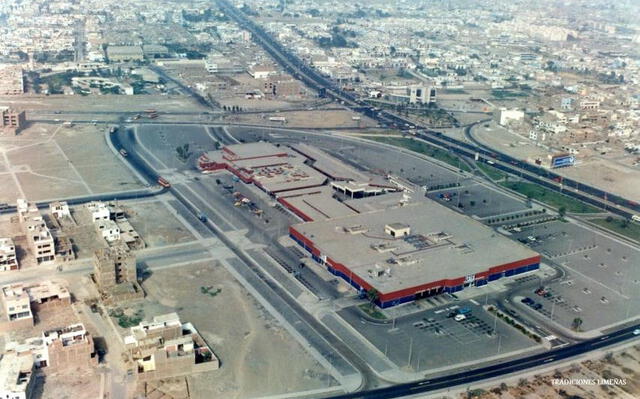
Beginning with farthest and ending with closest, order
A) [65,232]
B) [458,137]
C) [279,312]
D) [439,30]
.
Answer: [439,30] < [458,137] < [65,232] < [279,312]

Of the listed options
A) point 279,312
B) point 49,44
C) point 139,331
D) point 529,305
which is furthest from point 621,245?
point 49,44

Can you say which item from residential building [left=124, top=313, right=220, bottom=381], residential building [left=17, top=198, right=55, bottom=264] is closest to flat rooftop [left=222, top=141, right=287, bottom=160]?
residential building [left=17, top=198, right=55, bottom=264]

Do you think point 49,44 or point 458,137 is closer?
point 458,137

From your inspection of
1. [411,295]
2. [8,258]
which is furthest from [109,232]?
[411,295]

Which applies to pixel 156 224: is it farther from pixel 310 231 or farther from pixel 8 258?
pixel 310 231

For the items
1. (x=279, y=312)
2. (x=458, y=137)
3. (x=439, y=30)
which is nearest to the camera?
(x=279, y=312)

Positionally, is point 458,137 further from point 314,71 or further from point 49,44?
point 49,44
